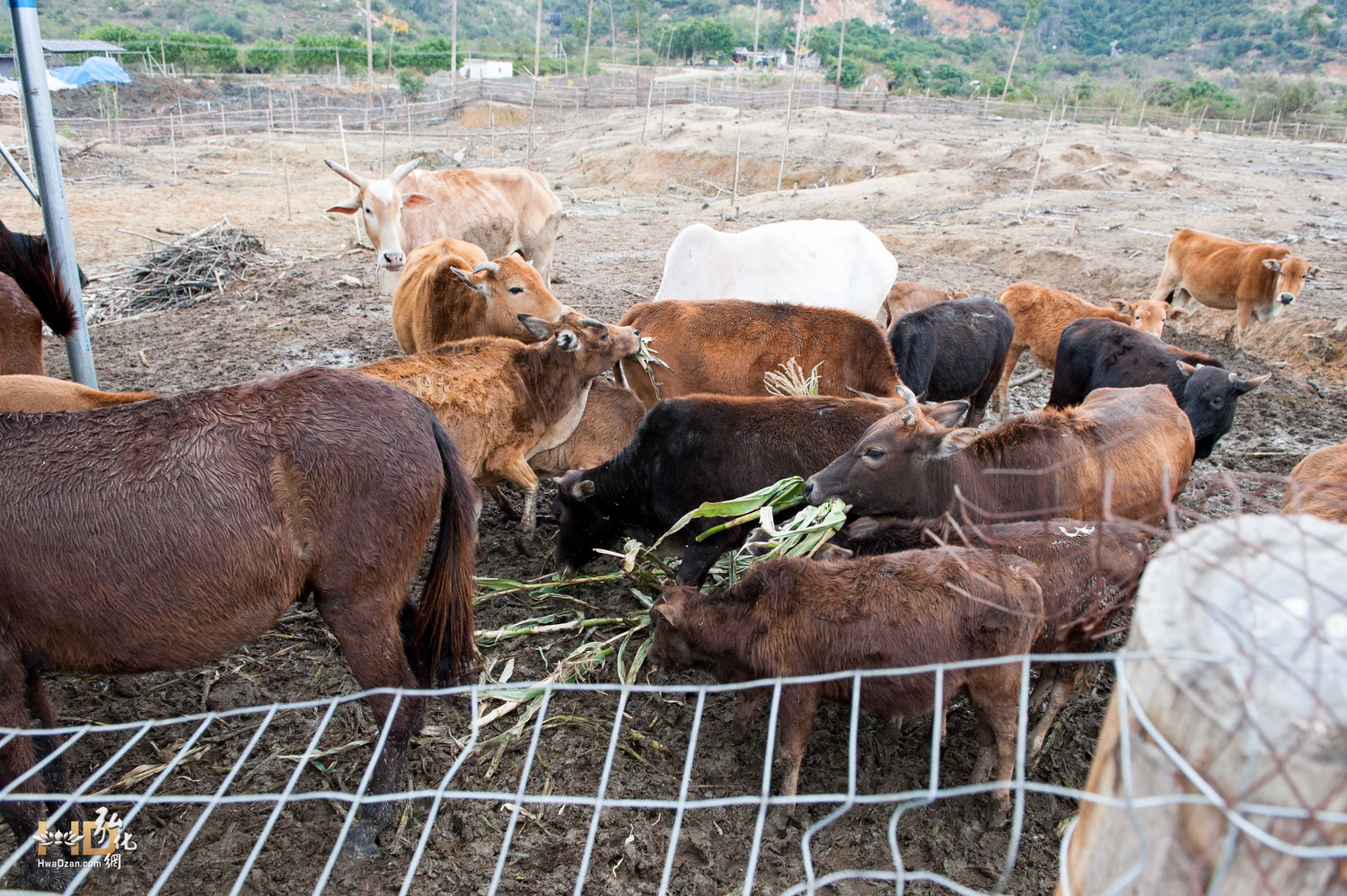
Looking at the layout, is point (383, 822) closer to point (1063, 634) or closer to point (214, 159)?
point (1063, 634)

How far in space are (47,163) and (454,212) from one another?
4799 mm

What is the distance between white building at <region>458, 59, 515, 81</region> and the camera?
189 ft

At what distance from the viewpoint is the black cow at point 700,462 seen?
5.09 meters

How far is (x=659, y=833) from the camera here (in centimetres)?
364

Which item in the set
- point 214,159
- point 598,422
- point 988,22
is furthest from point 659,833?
point 988,22

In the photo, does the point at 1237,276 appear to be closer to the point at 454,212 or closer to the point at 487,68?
the point at 454,212

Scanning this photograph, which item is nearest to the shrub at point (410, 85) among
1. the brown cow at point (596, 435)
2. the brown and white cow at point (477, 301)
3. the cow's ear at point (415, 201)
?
the cow's ear at point (415, 201)

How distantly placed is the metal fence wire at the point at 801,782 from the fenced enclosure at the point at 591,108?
35.9 m

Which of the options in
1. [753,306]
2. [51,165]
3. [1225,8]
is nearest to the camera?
[51,165]

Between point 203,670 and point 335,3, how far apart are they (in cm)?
9492

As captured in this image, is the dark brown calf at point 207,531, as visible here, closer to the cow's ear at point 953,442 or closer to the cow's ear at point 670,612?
the cow's ear at point 670,612

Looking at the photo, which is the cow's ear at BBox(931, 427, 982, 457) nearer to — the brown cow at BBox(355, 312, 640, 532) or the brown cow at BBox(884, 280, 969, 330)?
the brown cow at BBox(355, 312, 640, 532)

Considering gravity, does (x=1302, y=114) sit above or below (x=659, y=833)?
above

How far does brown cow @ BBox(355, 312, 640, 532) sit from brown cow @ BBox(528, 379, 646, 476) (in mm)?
342
